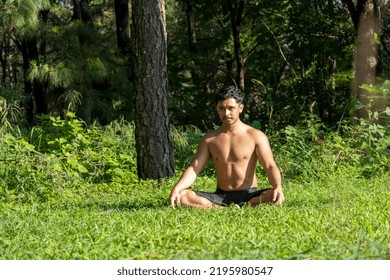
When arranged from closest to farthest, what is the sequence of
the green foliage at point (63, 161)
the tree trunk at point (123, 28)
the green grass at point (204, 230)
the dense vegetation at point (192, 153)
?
the green grass at point (204, 230)
the dense vegetation at point (192, 153)
the green foliage at point (63, 161)
the tree trunk at point (123, 28)

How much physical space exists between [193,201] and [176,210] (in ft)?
0.82

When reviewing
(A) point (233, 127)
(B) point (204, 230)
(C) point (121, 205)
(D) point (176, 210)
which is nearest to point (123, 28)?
(C) point (121, 205)

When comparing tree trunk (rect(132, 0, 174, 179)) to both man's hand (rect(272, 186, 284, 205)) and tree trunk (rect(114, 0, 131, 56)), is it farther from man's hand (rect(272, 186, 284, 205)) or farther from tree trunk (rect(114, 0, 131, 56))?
tree trunk (rect(114, 0, 131, 56))

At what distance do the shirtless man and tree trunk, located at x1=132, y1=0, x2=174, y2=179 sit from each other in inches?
129

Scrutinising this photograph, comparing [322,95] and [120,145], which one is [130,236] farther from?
[322,95]

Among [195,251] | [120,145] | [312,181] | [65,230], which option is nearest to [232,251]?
[195,251]

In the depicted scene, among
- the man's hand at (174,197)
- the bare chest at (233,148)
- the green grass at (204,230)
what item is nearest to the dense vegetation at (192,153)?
the green grass at (204,230)

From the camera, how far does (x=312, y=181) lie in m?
9.67

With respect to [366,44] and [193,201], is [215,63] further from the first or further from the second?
[193,201]

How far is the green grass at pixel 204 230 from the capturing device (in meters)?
4.43

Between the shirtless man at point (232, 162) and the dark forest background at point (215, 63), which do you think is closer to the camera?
the shirtless man at point (232, 162)

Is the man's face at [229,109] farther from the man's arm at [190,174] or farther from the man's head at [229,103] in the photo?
the man's arm at [190,174]

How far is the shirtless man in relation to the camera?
6.77m

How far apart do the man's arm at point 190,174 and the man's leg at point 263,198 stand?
59 cm
